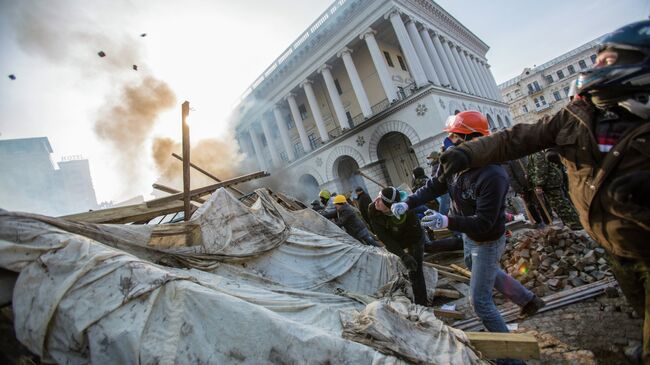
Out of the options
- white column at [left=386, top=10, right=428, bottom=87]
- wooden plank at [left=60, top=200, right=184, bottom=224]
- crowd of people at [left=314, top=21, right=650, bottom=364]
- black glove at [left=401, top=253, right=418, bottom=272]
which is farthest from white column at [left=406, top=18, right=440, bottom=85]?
wooden plank at [left=60, top=200, right=184, bottom=224]

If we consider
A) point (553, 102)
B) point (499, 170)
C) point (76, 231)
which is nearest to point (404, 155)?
point (499, 170)

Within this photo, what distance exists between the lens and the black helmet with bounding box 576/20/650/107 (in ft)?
4.37

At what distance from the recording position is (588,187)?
150 cm

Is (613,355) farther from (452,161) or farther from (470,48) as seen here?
(470,48)

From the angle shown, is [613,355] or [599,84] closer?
[599,84]

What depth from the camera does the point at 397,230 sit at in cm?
397

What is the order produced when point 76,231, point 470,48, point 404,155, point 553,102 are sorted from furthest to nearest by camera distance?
point 553,102
point 470,48
point 404,155
point 76,231

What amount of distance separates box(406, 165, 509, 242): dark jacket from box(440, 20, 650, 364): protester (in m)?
0.60

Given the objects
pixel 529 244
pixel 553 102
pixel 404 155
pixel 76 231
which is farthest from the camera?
pixel 553 102

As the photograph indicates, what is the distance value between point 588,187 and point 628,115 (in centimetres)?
40

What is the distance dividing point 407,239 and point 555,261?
210cm

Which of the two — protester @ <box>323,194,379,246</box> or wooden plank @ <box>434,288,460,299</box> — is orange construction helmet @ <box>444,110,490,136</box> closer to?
wooden plank @ <box>434,288,460,299</box>

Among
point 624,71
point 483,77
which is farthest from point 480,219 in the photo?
point 483,77

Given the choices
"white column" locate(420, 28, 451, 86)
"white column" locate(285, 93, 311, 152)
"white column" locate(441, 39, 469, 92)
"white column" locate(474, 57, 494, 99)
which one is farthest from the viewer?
"white column" locate(474, 57, 494, 99)
